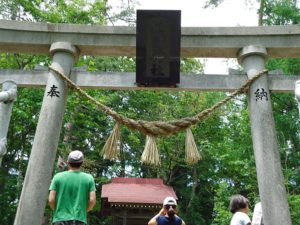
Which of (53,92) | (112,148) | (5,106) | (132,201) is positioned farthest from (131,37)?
(132,201)

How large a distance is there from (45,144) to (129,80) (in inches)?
55.4

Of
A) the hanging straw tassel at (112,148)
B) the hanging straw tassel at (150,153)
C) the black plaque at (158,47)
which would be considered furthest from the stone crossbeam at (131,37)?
the hanging straw tassel at (150,153)

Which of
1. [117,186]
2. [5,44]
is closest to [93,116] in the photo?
[117,186]

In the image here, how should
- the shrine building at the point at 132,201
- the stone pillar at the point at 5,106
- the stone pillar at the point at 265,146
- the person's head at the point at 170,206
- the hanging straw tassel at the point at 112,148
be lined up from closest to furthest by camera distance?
1. the person's head at the point at 170,206
2. the stone pillar at the point at 265,146
3. the hanging straw tassel at the point at 112,148
4. the stone pillar at the point at 5,106
5. the shrine building at the point at 132,201

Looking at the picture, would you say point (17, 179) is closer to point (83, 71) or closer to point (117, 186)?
point (117, 186)

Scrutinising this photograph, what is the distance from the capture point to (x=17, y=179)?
1227cm

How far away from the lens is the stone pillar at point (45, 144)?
470cm

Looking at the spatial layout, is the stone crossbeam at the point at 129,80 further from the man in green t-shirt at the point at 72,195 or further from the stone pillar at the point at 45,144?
the man in green t-shirt at the point at 72,195

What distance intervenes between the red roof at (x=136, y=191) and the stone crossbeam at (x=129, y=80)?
7748 millimetres

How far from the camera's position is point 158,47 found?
5.49 metres

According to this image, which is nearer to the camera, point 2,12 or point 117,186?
point 2,12

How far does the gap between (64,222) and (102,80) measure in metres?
2.55

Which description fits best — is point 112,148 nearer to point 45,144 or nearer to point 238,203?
point 45,144

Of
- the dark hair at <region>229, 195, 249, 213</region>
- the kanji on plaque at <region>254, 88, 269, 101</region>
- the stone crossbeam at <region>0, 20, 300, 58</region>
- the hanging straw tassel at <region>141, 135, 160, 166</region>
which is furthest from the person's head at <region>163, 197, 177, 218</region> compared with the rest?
the stone crossbeam at <region>0, 20, 300, 58</region>
